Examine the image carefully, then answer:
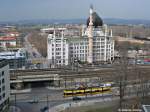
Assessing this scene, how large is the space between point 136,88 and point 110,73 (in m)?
5.23

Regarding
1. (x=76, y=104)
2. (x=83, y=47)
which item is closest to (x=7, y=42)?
(x=83, y=47)

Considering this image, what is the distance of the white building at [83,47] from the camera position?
38312mm

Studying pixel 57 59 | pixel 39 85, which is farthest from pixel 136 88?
pixel 57 59

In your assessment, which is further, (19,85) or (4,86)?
(19,85)

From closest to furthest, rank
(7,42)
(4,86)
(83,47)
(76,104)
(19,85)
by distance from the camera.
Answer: (4,86), (76,104), (19,85), (83,47), (7,42)

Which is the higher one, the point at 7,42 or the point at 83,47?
the point at 83,47

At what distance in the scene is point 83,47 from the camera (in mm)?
40031

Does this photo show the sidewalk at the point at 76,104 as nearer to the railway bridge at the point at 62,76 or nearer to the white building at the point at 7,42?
the railway bridge at the point at 62,76

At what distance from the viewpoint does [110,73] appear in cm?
3180

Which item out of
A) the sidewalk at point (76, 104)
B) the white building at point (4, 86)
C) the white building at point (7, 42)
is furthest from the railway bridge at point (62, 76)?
the white building at point (7, 42)

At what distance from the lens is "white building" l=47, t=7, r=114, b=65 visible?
126 ft

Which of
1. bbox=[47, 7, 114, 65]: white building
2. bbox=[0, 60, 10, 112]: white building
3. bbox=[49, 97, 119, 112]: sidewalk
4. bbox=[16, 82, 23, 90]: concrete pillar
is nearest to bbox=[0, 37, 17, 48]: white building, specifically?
bbox=[47, 7, 114, 65]: white building

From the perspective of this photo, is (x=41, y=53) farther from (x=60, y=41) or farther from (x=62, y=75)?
(x=62, y=75)

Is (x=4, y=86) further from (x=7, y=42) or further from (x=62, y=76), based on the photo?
(x=7, y=42)
